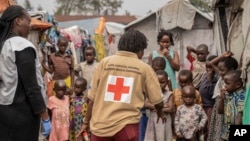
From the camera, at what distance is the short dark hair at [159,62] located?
6996 mm

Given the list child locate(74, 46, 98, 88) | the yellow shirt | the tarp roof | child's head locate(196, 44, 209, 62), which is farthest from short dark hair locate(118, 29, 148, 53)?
the tarp roof

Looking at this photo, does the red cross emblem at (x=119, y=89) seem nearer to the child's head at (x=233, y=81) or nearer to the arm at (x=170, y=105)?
the child's head at (x=233, y=81)

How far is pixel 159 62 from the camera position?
6996mm

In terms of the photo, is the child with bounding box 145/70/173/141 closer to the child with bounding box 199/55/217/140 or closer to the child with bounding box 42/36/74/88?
the child with bounding box 199/55/217/140

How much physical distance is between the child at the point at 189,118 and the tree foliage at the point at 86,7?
201ft

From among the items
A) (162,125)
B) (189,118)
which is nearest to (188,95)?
(189,118)

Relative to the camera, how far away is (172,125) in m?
6.63

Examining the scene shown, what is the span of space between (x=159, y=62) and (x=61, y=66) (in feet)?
8.81

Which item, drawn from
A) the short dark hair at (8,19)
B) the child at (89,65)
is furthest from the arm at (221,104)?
the child at (89,65)

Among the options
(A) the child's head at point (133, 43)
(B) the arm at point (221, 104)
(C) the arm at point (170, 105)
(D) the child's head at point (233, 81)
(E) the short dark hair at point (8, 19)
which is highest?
(E) the short dark hair at point (8, 19)

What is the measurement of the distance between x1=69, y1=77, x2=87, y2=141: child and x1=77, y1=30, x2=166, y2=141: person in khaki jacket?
8.20 feet

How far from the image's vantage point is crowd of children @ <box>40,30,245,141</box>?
567 cm

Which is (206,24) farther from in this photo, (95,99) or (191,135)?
(95,99)

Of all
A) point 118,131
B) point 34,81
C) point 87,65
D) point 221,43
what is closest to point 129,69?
point 118,131
